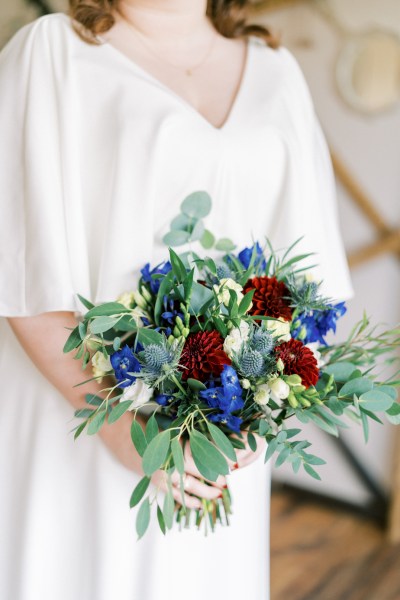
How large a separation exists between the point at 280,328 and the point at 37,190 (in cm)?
42

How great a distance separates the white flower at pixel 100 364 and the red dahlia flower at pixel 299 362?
243mm

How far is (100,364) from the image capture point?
886 millimetres

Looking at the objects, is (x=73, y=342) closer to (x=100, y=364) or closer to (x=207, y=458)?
(x=100, y=364)

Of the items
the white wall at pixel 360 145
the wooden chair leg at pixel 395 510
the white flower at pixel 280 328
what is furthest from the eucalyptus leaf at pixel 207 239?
the wooden chair leg at pixel 395 510

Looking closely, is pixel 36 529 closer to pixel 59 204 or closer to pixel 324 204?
pixel 59 204

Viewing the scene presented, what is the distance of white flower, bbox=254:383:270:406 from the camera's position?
0.81 meters

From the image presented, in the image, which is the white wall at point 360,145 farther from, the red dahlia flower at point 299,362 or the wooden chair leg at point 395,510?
the red dahlia flower at point 299,362

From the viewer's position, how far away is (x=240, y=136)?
107 centimetres

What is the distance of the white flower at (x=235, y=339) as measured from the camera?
80 cm

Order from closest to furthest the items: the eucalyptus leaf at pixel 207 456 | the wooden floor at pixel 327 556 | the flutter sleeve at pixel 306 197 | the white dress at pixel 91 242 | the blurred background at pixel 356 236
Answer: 1. the eucalyptus leaf at pixel 207 456
2. the white dress at pixel 91 242
3. the flutter sleeve at pixel 306 197
4. the wooden floor at pixel 327 556
5. the blurred background at pixel 356 236

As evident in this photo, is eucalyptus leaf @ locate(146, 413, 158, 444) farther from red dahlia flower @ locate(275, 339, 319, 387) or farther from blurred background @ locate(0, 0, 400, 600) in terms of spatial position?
blurred background @ locate(0, 0, 400, 600)

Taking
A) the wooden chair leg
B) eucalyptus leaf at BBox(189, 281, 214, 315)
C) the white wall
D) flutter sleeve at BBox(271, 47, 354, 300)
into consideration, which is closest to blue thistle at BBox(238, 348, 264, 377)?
eucalyptus leaf at BBox(189, 281, 214, 315)

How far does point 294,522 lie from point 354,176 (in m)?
1.43

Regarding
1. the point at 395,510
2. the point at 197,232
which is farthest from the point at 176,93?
the point at 395,510
